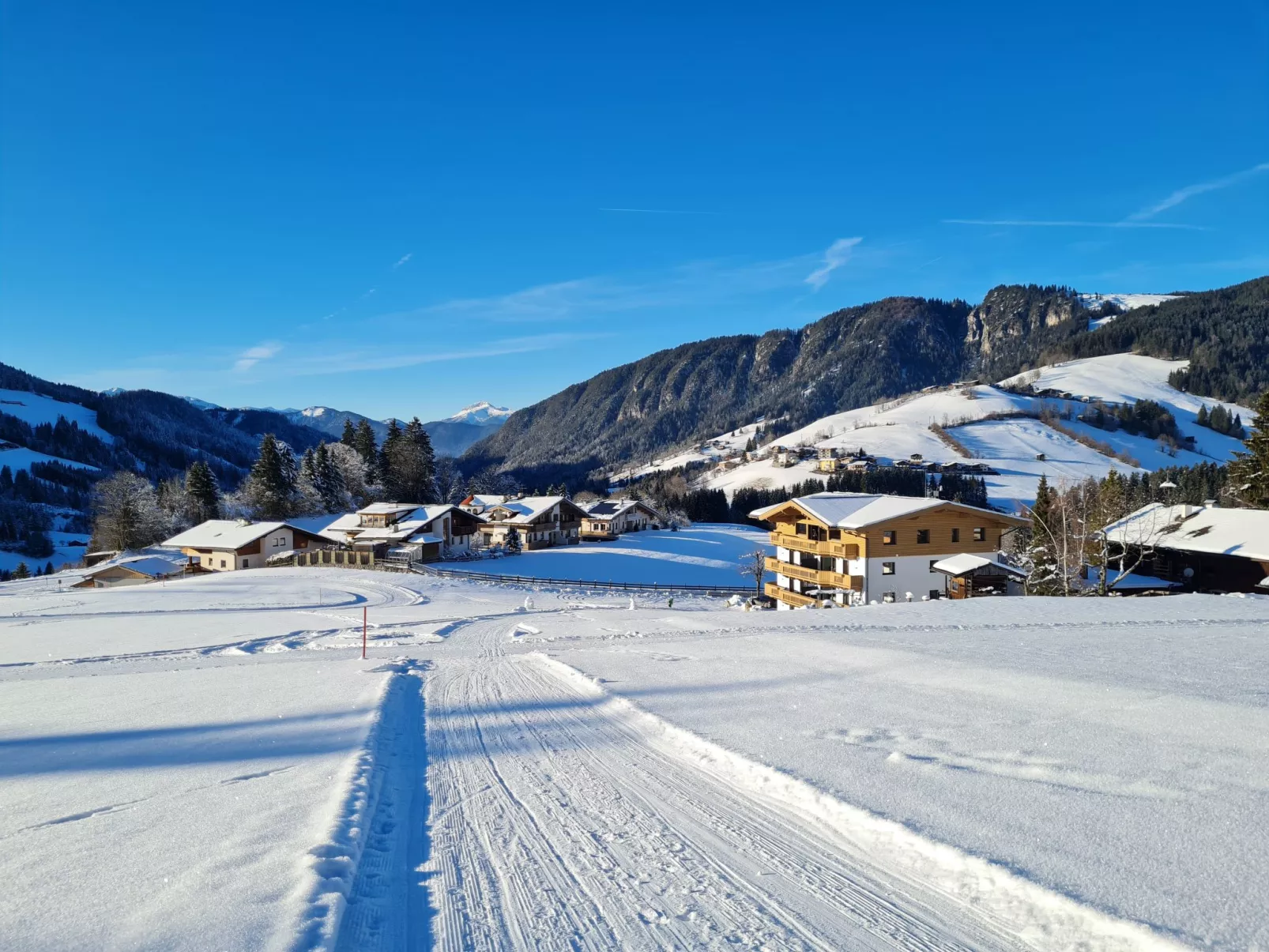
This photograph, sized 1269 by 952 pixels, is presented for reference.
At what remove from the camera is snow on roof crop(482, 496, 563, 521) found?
74.9m

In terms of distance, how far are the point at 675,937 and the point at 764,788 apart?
2789 millimetres

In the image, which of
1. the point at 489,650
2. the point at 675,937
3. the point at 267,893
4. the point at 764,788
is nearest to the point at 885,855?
the point at 764,788

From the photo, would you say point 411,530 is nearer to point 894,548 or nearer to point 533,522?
point 533,522

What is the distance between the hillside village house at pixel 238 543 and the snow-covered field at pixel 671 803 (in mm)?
51485

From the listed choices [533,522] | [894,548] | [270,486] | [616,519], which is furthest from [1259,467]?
[270,486]

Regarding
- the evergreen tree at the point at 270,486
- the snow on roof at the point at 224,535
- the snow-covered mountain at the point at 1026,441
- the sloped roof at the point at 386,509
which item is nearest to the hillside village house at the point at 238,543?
the snow on roof at the point at 224,535

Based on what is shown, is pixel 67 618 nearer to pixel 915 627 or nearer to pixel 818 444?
pixel 915 627

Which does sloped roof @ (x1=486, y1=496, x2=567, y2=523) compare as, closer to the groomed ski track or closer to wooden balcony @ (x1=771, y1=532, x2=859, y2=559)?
wooden balcony @ (x1=771, y1=532, x2=859, y2=559)

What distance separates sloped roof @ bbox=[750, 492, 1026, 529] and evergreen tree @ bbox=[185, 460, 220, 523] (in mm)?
67143

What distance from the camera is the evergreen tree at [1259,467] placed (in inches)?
1542

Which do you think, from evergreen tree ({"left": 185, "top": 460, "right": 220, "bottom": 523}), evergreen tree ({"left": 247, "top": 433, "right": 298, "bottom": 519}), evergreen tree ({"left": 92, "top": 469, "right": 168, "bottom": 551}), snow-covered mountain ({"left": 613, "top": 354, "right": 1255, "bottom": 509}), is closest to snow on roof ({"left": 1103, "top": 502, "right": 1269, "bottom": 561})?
snow-covered mountain ({"left": 613, "top": 354, "right": 1255, "bottom": 509})

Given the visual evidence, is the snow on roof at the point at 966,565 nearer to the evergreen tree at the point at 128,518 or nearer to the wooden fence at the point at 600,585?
the wooden fence at the point at 600,585

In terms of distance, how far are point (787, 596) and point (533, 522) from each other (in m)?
38.1

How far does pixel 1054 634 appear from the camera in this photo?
1595 centimetres
